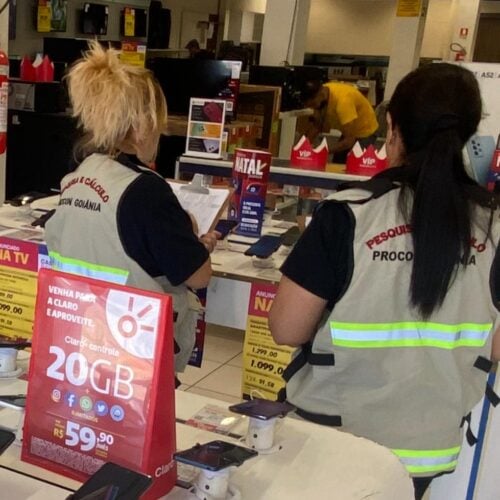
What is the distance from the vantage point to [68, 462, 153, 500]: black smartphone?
2.88 ft

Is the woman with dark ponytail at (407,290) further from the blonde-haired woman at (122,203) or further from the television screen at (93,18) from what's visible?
the television screen at (93,18)

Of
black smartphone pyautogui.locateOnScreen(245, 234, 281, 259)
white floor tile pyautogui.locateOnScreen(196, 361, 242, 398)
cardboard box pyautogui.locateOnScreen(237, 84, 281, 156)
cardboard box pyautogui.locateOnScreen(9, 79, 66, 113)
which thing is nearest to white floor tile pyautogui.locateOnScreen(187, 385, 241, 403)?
white floor tile pyautogui.locateOnScreen(196, 361, 242, 398)

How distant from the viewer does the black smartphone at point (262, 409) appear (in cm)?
115

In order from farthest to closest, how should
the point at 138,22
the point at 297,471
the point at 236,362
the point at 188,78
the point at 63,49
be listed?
the point at 138,22, the point at 63,49, the point at 188,78, the point at 236,362, the point at 297,471

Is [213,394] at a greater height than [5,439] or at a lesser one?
lesser

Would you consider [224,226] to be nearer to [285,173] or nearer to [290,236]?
[290,236]

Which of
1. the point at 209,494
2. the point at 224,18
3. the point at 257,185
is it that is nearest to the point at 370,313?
the point at 209,494

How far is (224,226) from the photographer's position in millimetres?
2592

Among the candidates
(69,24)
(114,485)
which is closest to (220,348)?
(114,485)

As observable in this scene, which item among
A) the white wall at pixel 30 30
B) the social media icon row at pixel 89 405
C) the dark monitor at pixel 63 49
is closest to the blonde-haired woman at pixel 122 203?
the social media icon row at pixel 89 405

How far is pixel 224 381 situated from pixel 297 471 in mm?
2283

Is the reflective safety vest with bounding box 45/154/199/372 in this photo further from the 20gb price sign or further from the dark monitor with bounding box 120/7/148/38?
the dark monitor with bounding box 120/7/148/38

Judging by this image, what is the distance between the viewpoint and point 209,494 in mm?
1015

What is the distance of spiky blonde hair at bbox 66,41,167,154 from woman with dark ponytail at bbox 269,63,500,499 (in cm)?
68
